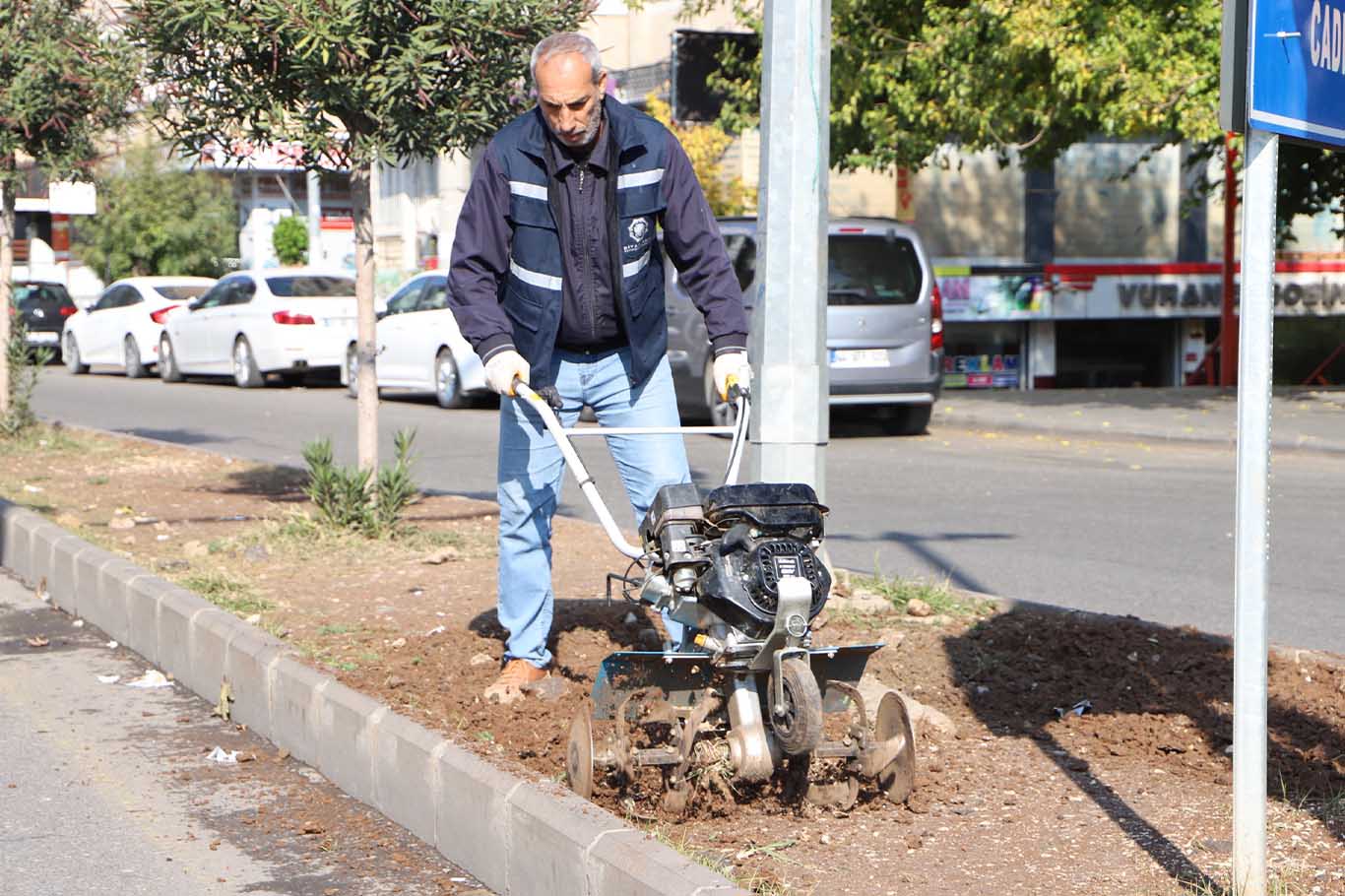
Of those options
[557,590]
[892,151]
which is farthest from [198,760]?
[892,151]

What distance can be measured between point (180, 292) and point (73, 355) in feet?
8.97

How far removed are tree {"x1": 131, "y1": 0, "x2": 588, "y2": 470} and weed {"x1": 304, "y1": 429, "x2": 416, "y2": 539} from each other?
22 centimetres

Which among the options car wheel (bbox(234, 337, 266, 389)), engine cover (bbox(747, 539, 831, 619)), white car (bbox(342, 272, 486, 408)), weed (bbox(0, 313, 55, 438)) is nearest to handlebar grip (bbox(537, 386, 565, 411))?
engine cover (bbox(747, 539, 831, 619))

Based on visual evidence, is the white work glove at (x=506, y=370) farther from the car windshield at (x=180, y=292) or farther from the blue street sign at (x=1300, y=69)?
the car windshield at (x=180, y=292)

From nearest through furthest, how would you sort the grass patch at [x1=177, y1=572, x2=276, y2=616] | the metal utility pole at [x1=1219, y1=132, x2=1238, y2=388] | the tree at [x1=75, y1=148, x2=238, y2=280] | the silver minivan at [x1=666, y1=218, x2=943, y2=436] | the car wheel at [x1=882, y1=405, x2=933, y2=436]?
the grass patch at [x1=177, y1=572, x2=276, y2=616]
the silver minivan at [x1=666, y1=218, x2=943, y2=436]
the car wheel at [x1=882, y1=405, x2=933, y2=436]
the metal utility pole at [x1=1219, y1=132, x2=1238, y2=388]
the tree at [x1=75, y1=148, x2=238, y2=280]

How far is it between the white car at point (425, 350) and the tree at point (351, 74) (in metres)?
10.1

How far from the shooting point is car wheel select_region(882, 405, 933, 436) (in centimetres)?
1700

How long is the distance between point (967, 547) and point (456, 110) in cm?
347

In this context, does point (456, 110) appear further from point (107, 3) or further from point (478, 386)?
point (478, 386)

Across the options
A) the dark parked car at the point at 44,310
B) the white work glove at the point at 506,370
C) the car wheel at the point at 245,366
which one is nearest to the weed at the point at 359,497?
the white work glove at the point at 506,370

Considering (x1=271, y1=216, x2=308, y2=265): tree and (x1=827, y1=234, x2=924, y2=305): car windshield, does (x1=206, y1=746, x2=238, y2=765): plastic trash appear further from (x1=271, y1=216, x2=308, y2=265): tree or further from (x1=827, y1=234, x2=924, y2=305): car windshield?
(x1=271, y1=216, x2=308, y2=265): tree

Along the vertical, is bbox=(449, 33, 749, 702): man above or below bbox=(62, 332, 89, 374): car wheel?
above

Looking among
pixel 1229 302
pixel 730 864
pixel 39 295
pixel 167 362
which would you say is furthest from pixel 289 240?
pixel 730 864

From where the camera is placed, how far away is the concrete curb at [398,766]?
372 cm
